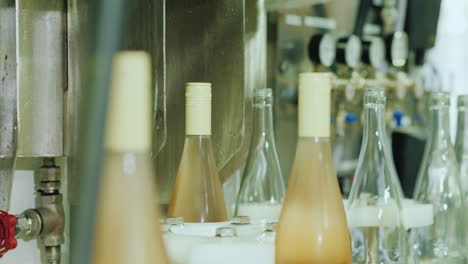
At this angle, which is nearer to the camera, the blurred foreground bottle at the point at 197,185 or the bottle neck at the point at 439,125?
the blurred foreground bottle at the point at 197,185

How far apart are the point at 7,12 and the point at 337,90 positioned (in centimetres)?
171

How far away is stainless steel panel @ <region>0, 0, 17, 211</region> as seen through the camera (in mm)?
806

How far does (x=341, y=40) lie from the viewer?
2.26m

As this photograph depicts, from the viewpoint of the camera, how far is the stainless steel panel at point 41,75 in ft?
2.68

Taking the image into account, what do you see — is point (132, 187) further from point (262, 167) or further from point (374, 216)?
point (262, 167)

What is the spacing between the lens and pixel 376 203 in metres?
0.73

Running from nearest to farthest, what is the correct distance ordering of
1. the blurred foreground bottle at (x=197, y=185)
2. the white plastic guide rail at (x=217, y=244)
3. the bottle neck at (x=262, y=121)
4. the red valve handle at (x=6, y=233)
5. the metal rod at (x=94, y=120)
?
1. the metal rod at (x=94, y=120)
2. the white plastic guide rail at (x=217, y=244)
3. the blurred foreground bottle at (x=197, y=185)
4. the red valve handle at (x=6, y=233)
5. the bottle neck at (x=262, y=121)

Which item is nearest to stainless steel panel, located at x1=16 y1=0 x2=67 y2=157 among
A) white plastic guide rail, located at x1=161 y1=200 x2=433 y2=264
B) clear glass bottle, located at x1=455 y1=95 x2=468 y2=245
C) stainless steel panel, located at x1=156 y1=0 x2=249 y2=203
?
stainless steel panel, located at x1=156 y1=0 x2=249 y2=203

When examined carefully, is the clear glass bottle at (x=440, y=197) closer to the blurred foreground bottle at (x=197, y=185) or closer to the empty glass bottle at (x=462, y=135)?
the empty glass bottle at (x=462, y=135)

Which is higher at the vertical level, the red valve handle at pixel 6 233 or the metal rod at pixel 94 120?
the metal rod at pixel 94 120

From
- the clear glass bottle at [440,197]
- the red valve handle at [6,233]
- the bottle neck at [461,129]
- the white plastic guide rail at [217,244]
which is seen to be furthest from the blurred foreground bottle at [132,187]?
the bottle neck at [461,129]

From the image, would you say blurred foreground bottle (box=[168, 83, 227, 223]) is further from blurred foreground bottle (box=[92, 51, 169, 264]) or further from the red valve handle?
blurred foreground bottle (box=[92, 51, 169, 264])

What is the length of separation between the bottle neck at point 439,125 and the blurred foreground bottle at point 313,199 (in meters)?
0.51

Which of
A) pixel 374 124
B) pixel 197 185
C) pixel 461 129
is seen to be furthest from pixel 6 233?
pixel 461 129
